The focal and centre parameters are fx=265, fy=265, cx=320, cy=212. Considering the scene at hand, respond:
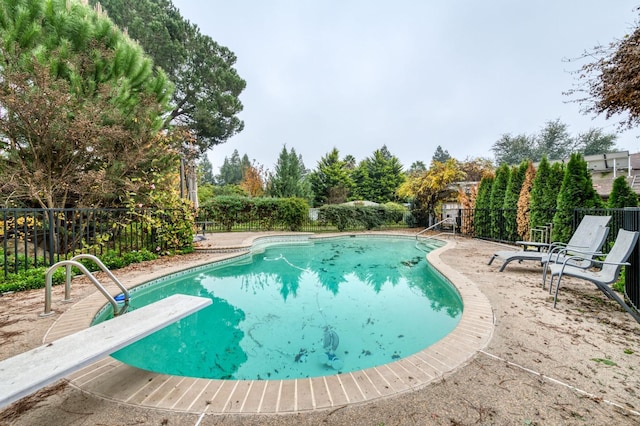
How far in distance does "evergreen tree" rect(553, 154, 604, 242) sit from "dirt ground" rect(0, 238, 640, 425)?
16.5ft

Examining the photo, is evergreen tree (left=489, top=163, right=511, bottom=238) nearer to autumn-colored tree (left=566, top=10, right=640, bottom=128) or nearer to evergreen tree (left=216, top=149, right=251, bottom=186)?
autumn-colored tree (left=566, top=10, right=640, bottom=128)

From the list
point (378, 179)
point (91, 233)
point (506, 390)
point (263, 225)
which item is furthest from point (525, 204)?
point (378, 179)

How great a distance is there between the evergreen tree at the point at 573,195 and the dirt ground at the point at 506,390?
501 cm

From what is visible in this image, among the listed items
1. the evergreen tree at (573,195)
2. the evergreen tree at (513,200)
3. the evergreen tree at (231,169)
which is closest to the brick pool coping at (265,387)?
A: the evergreen tree at (573,195)

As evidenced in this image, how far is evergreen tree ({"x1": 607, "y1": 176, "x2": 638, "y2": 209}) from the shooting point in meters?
6.14

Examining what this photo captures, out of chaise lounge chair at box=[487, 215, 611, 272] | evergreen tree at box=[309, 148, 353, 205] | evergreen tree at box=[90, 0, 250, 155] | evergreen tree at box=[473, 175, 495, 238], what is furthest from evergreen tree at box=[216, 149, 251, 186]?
chaise lounge chair at box=[487, 215, 611, 272]

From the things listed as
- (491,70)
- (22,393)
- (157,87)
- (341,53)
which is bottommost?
(22,393)

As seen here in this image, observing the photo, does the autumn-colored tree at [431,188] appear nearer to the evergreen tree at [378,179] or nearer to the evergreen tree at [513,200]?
the evergreen tree at [513,200]

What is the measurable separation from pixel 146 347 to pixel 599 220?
716cm

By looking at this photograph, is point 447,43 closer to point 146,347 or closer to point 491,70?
point 491,70

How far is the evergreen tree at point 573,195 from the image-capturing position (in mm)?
6988

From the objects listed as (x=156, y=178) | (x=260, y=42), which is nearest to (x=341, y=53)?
(x=260, y=42)

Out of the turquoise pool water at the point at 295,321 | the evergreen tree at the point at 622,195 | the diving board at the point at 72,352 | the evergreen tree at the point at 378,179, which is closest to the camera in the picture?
the diving board at the point at 72,352

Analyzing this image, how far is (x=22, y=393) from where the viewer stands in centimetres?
126
